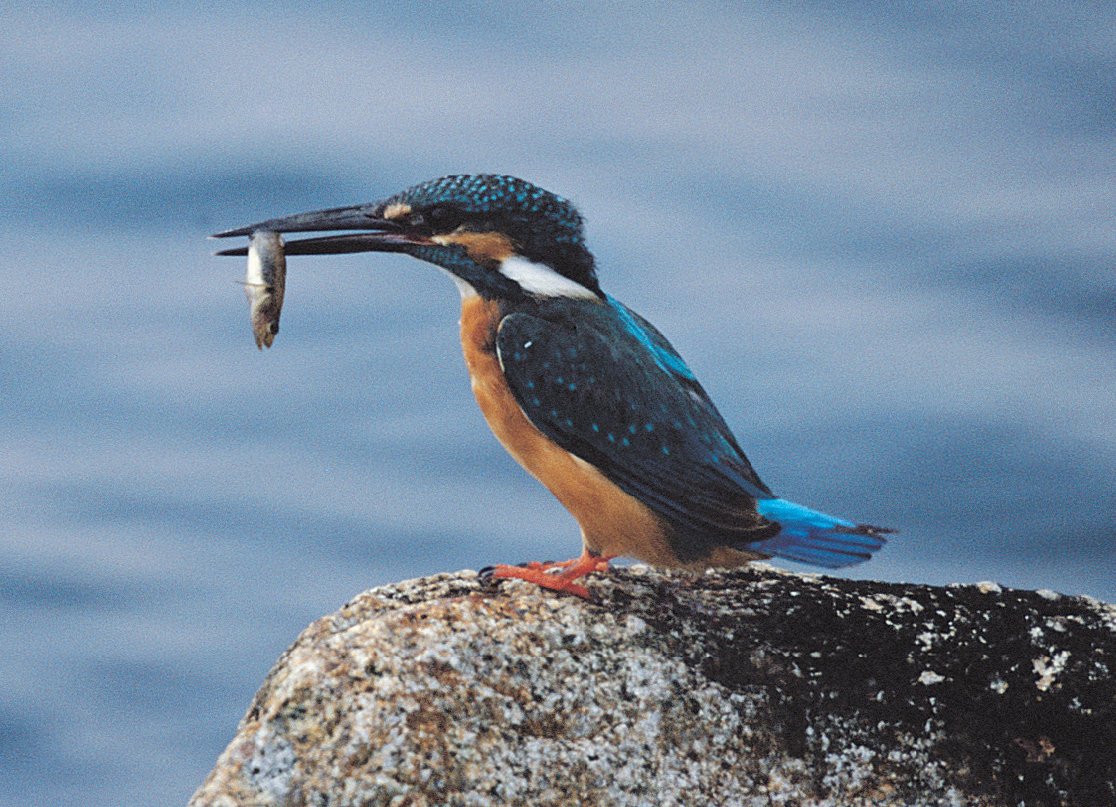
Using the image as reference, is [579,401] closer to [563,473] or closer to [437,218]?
[563,473]

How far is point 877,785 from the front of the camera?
340cm

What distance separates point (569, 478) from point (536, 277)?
24.6 inches

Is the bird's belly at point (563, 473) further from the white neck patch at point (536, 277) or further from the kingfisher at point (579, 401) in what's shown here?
the white neck patch at point (536, 277)

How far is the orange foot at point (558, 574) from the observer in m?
3.81

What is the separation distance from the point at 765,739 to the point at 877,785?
0.33m

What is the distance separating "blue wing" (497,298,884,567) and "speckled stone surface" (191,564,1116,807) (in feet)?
1.04

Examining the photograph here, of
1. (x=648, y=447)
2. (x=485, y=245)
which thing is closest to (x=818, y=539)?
(x=648, y=447)

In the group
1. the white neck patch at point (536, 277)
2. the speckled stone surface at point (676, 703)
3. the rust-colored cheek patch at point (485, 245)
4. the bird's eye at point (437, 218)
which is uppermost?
the bird's eye at point (437, 218)

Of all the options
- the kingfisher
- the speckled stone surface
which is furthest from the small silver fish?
the speckled stone surface

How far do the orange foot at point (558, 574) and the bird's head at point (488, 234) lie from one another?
0.83m

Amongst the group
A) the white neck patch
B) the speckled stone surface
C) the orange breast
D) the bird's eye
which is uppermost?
the bird's eye

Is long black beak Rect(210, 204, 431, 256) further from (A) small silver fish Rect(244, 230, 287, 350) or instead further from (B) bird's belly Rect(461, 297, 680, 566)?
(B) bird's belly Rect(461, 297, 680, 566)

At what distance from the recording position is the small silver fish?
3.90 m

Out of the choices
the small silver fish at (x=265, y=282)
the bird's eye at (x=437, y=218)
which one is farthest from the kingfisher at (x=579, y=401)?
the small silver fish at (x=265, y=282)
